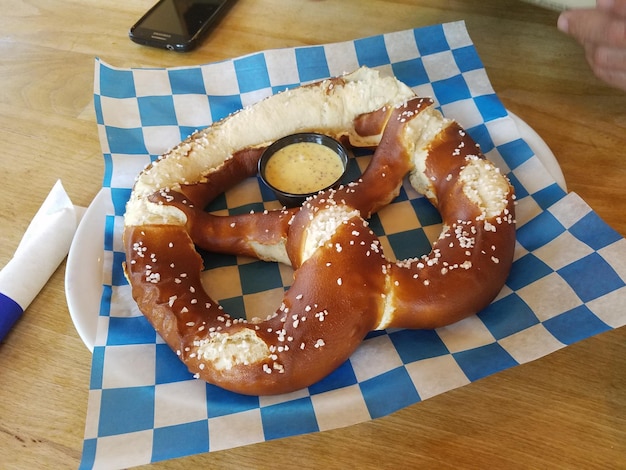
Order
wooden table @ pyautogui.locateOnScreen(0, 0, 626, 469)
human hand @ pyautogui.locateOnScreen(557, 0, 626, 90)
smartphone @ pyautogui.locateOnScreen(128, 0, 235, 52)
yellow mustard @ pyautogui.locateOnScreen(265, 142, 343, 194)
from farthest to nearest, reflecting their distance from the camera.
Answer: smartphone @ pyautogui.locateOnScreen(128, 0, 235, 52)
yellow mustard @ pyautogui.locateOnScreen(265, 142, 343, 194)
human hand @ pyautogui.locateOnScreen(557, 0, 626, 90)
wooden table @ pyautogui.locateOnScreen(0, 0, 626, 469)

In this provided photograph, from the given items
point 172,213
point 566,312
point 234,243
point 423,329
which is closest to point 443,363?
point 423,329

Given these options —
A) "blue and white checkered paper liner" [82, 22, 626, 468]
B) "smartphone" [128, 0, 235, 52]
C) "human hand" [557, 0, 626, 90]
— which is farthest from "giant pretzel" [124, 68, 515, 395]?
"smartphone" [128, 0, 235, 52]

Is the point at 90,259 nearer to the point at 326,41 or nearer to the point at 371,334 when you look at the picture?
the point at 371,334

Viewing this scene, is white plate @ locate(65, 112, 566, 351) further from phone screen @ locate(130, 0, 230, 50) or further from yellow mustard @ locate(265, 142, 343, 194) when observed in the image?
phone screen @ locate(130, 0, 230, 50)

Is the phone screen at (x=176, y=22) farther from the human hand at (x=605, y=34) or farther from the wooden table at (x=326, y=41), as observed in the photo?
the human hand at (x=605, y=34)

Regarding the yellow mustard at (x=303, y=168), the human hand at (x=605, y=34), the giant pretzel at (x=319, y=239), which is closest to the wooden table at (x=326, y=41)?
the giant pretzel at (x=319, y=239)

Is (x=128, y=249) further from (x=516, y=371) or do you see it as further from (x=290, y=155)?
(x=516, y=371)


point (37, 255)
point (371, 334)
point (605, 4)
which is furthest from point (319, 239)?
point (605, 4)
